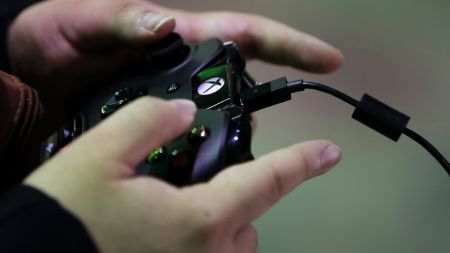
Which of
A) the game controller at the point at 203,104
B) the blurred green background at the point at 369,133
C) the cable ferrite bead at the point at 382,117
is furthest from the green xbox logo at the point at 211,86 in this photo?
the blurred green background at the point at 369,133

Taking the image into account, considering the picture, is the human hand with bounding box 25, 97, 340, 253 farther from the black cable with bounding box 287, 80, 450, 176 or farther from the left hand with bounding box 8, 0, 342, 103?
the left hand with bounding box 8, 0, 342, 103

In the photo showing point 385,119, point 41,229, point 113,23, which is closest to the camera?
point 41,229

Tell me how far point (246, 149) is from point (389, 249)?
26cm

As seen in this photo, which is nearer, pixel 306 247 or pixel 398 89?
pixel 306 247

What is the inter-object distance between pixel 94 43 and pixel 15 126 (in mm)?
154

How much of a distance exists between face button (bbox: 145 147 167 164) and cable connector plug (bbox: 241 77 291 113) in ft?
0.28

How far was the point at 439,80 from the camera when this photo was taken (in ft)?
2.08

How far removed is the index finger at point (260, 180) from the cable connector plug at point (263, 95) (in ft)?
0.21

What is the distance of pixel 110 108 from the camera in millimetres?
404

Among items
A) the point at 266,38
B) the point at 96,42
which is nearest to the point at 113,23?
the point at 96,42

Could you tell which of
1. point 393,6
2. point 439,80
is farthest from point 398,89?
point 393,6

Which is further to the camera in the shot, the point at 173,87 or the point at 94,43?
the point at 94,43

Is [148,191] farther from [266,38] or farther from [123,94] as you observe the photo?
[266,38]

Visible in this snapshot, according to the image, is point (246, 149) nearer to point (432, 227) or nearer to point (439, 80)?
point (432, 227)
